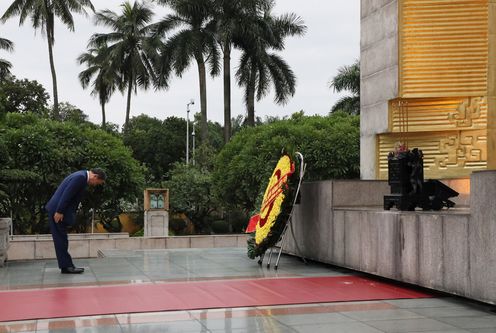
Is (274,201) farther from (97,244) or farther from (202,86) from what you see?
(202,86)

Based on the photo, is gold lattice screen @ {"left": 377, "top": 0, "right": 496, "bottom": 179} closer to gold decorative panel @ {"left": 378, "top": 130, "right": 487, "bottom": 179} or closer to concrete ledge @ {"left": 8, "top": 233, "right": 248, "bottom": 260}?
gold decorative panel @ {"left": 378, "top": 130, "right": 487, "bottom": 179}

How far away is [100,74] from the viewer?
57781 mm

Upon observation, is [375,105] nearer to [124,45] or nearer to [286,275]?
[286,275]

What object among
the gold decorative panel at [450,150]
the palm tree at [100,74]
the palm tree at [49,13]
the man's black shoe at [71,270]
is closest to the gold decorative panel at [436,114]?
the gold decorative panel at [450,150]

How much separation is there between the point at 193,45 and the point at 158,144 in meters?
22.6

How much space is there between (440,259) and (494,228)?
124 cm

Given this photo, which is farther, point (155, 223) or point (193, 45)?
point (193, 45)

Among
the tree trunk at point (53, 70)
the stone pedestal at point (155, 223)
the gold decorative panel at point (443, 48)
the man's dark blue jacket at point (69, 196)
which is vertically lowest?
the stone pedestal at point (155, 223)

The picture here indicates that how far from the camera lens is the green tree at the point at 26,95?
55.1 metres

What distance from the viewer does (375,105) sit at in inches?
583

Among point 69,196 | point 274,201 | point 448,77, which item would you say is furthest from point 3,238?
point 448,77

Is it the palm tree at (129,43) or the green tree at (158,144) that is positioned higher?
the palm tree at (129,43)

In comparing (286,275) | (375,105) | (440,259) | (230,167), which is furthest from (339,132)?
(440,259)

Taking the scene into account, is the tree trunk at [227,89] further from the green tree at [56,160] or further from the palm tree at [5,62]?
the palm tree at [5,62]
